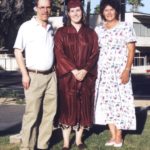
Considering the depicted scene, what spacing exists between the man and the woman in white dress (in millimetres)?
916

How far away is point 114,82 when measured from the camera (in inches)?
301

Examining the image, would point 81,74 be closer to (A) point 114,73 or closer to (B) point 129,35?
(A) point 114,73

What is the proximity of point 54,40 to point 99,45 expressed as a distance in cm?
78

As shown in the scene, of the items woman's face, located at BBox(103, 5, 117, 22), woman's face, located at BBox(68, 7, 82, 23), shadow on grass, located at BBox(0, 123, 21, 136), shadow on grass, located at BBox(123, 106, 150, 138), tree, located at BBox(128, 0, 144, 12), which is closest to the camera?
woman's face, located at BBox(68, 7, 82, 23)

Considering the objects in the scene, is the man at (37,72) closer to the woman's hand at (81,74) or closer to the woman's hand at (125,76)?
the woman's hand at (81,74)

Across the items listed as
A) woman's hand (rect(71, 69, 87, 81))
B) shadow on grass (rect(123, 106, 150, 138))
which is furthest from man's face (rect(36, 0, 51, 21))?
shadow on grass (rect(123, 106, 150, 138))

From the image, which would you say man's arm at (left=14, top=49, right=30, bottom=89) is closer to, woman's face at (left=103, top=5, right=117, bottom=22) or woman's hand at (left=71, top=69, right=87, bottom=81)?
woman's hand at (left=71, top=69, right=87, bottom=81)

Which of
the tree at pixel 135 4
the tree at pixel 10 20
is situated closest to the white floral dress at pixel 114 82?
the tree at pixel 10 20

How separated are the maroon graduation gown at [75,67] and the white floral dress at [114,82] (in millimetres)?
237

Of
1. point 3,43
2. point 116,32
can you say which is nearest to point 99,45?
point 116,32

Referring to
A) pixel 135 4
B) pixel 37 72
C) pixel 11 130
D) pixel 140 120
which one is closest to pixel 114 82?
pixel 37 72

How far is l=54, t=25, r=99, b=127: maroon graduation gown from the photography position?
7090 mm

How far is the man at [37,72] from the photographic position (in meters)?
6.78

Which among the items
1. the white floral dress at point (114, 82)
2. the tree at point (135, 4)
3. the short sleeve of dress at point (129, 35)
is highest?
the short sleeve of dress at point (129, 35)
